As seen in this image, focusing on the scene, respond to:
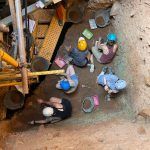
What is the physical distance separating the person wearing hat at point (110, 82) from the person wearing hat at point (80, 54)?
307 millimetres

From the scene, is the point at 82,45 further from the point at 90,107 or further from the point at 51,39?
the point at 90,107

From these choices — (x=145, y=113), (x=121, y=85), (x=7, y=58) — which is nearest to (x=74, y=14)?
(x=121, y=85)

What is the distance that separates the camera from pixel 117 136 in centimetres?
349

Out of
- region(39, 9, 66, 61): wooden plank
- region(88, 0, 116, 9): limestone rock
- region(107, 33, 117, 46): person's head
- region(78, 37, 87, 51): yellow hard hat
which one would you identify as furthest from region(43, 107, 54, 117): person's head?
region(88, 0, 116, 9): limestone rock

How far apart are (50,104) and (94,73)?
858 mm

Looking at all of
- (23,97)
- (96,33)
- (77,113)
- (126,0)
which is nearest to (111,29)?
(96,33)

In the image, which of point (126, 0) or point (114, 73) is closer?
point (126, 0)

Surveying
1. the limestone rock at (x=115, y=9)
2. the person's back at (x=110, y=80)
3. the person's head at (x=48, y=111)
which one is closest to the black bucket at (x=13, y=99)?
the person's head at (x=48, y=111)

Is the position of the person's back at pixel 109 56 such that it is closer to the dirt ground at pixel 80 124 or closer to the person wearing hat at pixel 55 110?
the dirt ground at pixel 80 124

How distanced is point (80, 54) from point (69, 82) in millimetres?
440

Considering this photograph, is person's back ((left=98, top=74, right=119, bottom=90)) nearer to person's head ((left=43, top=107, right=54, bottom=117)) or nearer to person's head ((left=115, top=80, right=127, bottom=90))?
person's head ((left=115, top=80, right=127, bottom=90))

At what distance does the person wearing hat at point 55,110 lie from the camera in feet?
13.6

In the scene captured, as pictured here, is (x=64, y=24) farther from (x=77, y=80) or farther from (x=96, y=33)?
(x=77, y=80)

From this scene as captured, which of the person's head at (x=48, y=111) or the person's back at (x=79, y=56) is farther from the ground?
the person's back at (x=79, y=56)
